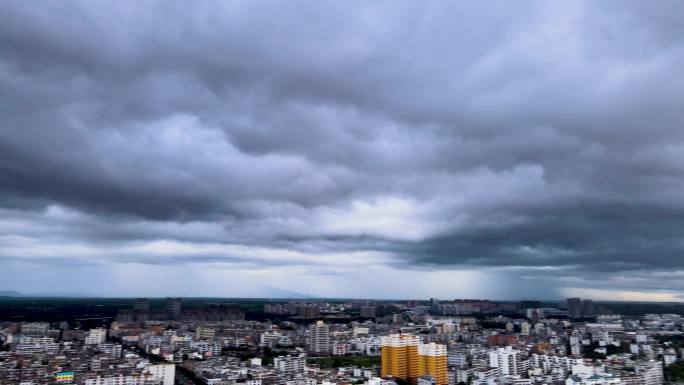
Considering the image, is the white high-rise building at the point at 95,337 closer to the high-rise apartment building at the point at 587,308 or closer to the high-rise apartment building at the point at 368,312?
the high-rise apartment building at the point at 368,312

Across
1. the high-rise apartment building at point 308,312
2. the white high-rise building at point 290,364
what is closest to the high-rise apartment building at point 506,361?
the white high-rise building at point 290,364

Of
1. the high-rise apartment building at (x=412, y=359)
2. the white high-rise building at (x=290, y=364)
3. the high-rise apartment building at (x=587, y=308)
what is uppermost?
the high-rise apartment building at (x=587, y=308)

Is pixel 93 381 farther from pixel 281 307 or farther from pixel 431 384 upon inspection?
pixel 281 307

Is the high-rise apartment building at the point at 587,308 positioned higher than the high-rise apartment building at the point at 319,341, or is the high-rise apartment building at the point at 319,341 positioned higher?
the high-rise apartment building at the point at 587,308

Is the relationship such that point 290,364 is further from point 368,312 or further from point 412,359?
point 368,312

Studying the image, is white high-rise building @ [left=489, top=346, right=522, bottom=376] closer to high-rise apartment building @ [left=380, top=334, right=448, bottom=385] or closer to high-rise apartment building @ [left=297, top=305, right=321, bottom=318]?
high-rise apartment building @ [left=380, top=334, right=448, bottom=385]

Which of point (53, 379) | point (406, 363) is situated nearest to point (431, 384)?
point (406, 363)

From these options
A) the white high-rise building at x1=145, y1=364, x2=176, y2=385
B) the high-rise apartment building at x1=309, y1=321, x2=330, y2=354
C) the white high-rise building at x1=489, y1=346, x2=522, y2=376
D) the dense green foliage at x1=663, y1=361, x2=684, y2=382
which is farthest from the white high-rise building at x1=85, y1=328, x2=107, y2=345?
the dense green foliage at x1=663, y1=361, x2=684, y2=382

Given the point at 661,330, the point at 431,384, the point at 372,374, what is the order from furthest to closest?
the point at 661,330 → the point at 372,374 → the point at 431,384
